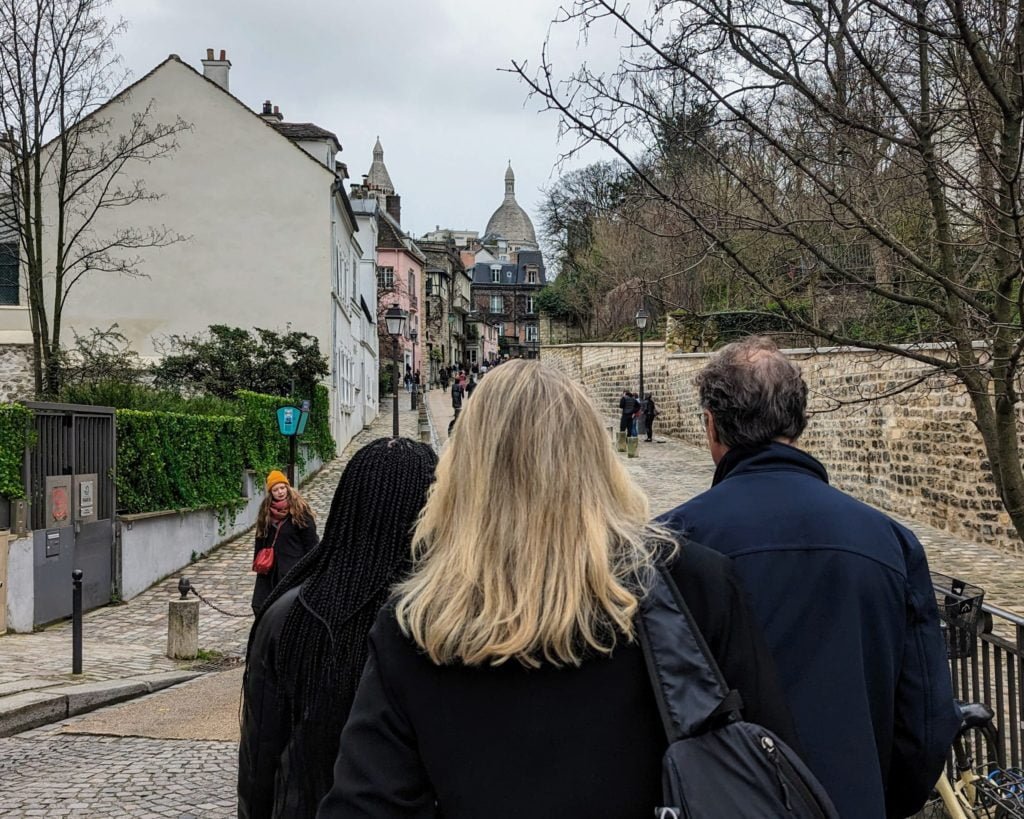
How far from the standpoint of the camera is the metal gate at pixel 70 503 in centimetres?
1243

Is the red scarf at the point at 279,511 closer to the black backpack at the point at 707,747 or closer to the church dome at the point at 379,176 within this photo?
the black backpack at the point at 707,747

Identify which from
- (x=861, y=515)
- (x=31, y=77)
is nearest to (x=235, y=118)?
(x=31, y=77)

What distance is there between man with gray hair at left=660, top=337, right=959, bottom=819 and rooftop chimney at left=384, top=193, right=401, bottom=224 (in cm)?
8896

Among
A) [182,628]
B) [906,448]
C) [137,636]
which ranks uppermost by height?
[906,448]

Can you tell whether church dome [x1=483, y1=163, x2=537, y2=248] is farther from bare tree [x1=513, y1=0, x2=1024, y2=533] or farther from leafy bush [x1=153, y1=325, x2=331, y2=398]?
bare tree [x1=513, y1=0, x2=1024, y2=533]

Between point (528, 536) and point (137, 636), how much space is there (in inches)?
451

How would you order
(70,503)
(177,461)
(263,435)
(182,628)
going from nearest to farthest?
(182,628) → (70,503) → (177,461) → (263,435)

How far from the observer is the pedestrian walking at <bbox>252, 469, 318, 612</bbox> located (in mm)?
9258

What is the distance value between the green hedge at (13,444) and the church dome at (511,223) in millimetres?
136121

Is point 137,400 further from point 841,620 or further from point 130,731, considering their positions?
point 841,620

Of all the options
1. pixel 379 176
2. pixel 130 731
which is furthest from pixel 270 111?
pixel 379 176

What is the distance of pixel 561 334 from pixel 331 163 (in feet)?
136

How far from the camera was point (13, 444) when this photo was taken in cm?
1193

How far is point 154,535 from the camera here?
51.2ft
